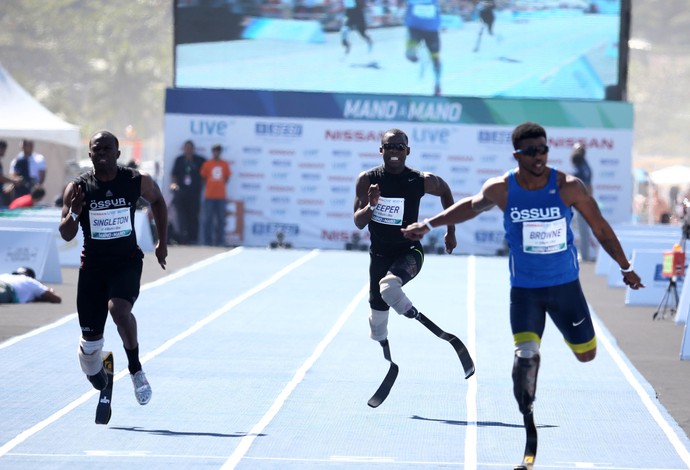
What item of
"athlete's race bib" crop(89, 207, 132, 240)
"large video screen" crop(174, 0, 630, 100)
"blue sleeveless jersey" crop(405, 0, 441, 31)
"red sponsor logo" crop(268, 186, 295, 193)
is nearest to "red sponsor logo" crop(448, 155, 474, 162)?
"large video screen" crop(174, 0, 630, 100)

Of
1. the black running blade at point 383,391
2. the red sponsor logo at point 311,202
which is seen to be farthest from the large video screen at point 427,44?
the black running blade at point 383,391

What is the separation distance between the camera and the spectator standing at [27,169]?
27.7 m

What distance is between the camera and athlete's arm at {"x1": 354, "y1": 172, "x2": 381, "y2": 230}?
1057cm

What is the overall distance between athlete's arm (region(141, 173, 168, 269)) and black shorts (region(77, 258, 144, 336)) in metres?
0.30

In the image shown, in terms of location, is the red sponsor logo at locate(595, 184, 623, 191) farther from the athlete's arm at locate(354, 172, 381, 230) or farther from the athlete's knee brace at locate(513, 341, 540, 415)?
the athlete's knee brace at locate(513, 341, 540, 415)

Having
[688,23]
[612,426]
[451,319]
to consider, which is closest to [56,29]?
[688,23]

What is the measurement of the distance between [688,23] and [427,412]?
389ft

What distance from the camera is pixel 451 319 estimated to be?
17.8 meters

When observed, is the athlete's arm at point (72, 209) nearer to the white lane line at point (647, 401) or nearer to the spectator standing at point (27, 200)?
the white lane line at point (647, 401)

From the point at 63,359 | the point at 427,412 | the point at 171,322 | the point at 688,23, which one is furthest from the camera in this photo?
the point at 688,23

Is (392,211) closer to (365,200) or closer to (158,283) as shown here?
(365,200)

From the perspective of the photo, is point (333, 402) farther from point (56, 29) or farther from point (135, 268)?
point (56, 29)

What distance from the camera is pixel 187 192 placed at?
28.9 m

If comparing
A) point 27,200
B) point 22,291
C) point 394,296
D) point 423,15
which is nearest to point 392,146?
point 394,296
